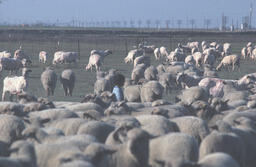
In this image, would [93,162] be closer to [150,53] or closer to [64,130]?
[64,130]

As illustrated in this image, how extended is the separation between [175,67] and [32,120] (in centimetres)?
1549

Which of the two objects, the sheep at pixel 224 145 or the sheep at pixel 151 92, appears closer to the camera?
the sheep at pixel 224 145

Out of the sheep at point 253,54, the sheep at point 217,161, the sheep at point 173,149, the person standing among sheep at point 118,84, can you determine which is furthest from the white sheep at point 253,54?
the sheep at point 217,161

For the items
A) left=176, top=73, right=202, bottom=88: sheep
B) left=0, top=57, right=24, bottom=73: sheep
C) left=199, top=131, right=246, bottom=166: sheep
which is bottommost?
left=199, top=131, right=246, bottom=166: sheep

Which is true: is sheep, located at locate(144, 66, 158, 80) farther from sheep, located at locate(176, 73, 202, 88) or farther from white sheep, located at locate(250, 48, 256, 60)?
white sheep, located at locate(250, 48, 256, 60)

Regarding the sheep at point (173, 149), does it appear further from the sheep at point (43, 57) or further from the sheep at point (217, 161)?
the sheep at point (43, 57)

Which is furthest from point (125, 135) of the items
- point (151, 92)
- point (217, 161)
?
point (151, 92)

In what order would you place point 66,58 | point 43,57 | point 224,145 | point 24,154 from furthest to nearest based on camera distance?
point 43,57
point 66,58
point 224,145
point 24,154

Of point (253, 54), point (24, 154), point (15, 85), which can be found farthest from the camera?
point (253, 54)

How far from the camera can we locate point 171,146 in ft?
28.7

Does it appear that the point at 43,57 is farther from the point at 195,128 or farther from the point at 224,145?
the point at 224,145

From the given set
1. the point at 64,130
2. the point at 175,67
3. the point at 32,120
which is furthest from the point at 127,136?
the point at 175,67

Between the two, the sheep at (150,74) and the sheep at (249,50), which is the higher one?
the sheep at (249,50)

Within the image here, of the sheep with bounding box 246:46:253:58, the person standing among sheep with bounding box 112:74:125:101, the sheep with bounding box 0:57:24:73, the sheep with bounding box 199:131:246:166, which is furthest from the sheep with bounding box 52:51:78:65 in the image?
the sheep with bounding box 199:131:246:166
